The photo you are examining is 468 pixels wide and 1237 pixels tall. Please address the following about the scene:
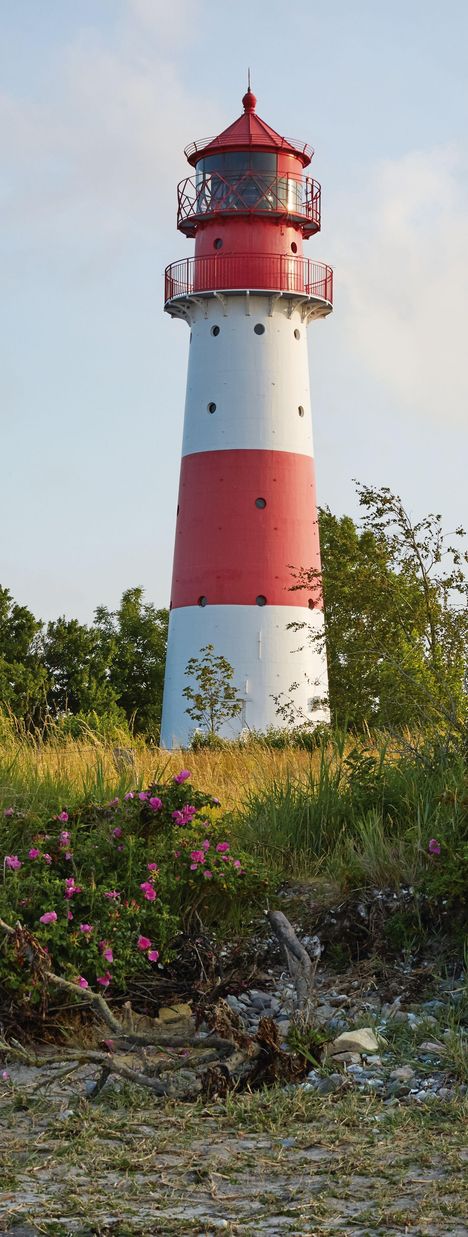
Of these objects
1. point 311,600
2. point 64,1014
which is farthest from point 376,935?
point 311,600

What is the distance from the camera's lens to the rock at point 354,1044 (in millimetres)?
6762

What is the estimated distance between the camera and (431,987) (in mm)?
7668

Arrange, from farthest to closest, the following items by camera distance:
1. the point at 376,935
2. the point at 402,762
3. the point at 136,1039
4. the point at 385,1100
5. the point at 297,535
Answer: the point at 297,535 < the point at 402,762 < the point at 376,935 < the point at 136,1039 < the point at 385,1100

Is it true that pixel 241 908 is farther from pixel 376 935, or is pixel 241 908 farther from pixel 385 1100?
pixel 385 1100

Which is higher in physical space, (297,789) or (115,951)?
(297,789)

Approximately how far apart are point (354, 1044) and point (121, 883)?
74.2 inches

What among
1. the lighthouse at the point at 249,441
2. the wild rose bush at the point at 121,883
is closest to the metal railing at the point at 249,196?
the lighthouse at the point at 249,441

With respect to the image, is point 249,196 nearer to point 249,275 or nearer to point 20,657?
point 249,275

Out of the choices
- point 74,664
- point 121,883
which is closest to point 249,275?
point 74,664

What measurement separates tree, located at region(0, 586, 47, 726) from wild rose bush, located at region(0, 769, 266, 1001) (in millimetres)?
25991

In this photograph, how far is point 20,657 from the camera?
39812 mm

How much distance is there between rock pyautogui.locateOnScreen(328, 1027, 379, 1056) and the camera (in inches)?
266

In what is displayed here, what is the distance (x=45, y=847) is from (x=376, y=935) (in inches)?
79.5

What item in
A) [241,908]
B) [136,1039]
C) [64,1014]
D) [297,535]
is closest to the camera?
[136,1039]
